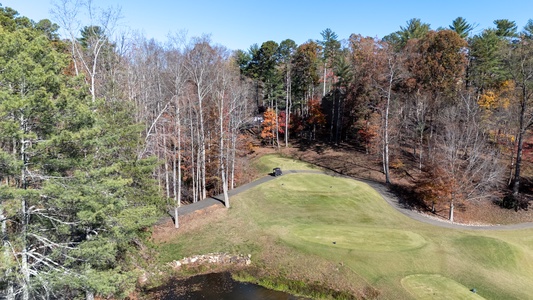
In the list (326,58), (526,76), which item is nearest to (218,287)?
(526,76)

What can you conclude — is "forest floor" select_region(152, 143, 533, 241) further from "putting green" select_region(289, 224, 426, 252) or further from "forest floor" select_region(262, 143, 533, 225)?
"putting green" select_region(289, 224, 426, 252)

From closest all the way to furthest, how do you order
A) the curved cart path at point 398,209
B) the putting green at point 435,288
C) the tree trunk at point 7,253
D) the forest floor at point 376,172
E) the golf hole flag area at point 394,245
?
the tree trunk at point 7,253, the putting green at point 435,288, the golf hole flag area at point 394,245, the curved cart path at point 398,209, the forest floor at point 376,172

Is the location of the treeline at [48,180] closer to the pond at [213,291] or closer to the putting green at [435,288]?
the pond at [213,291]

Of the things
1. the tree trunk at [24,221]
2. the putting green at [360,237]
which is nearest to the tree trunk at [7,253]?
the tree trunk at [24,221]

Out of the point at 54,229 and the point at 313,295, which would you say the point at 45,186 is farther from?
the point at 313,295

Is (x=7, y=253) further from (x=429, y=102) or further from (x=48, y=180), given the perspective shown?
(x=429, y=102)

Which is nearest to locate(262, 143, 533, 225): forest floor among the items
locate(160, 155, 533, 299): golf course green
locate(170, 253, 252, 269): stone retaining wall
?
locate(160, 155, 533, 299): golf course green
